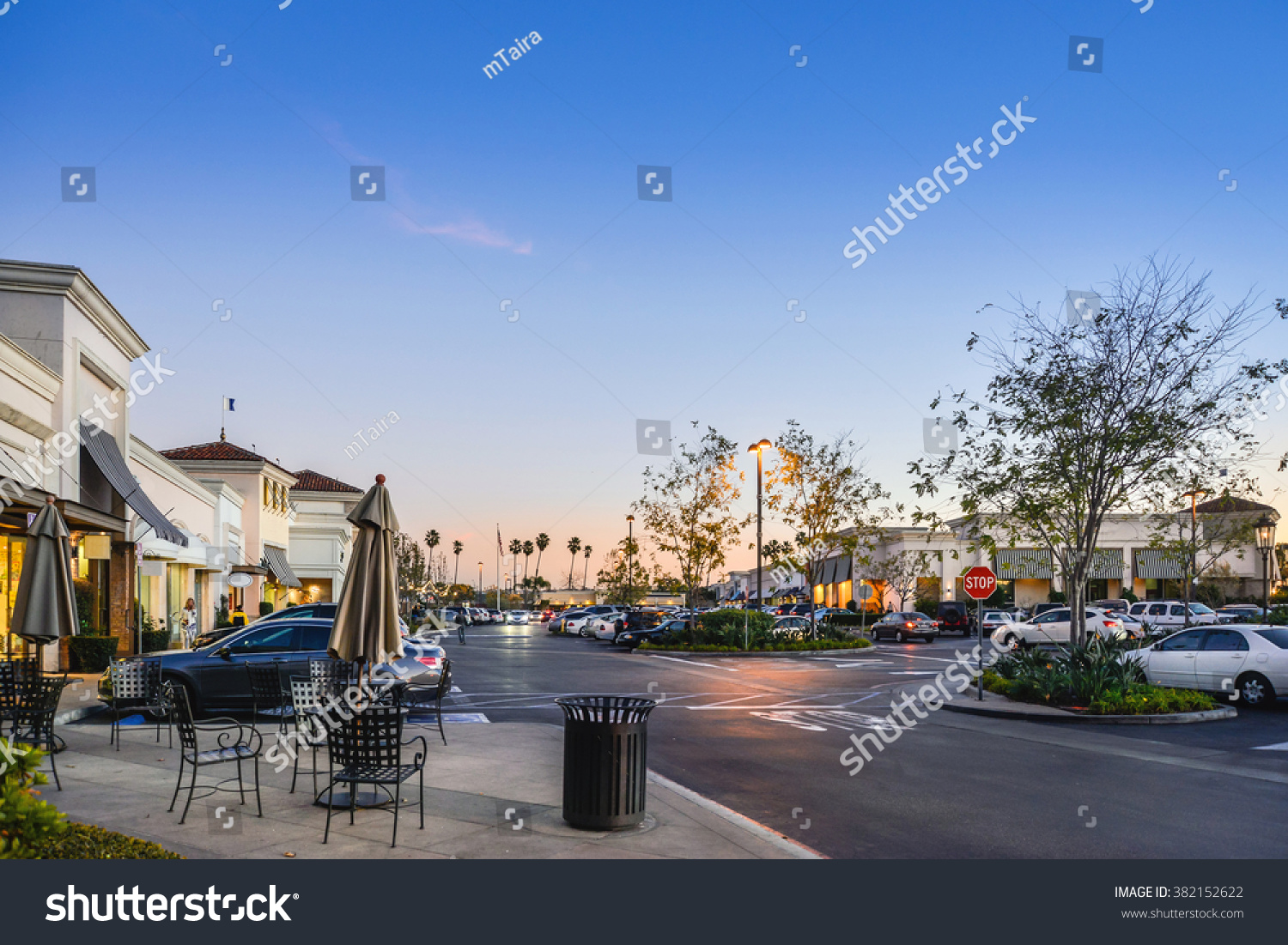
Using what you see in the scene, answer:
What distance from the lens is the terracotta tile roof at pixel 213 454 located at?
4900 cm

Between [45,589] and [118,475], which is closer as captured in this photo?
[45,589]

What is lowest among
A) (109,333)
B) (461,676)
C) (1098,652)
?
(461,676)

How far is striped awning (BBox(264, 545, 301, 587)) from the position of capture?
50.5 m

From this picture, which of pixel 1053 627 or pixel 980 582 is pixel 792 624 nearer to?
pixel 1053 627

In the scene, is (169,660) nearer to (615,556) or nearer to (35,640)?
(35,640)

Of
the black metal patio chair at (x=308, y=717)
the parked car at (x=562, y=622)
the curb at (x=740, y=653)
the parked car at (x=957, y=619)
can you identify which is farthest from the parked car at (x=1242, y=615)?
the black metal patio chair at (x=308, y=717)

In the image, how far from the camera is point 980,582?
2019cm

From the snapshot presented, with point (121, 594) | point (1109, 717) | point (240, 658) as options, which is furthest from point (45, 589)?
point (1109, 717)

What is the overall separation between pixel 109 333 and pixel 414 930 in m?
22.2

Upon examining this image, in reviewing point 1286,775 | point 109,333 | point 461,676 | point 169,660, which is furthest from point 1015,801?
point 109,333

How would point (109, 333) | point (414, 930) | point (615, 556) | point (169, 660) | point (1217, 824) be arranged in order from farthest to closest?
point (615, 556)
point (109, 333)
point (169, 660)
point (1217, 824)
point (414, 930)

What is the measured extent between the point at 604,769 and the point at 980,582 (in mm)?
14247

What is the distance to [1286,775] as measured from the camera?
11531 mm

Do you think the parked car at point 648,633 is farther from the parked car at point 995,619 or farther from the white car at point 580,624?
the parked car at point 995,619
